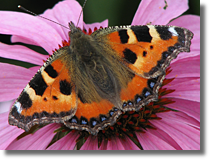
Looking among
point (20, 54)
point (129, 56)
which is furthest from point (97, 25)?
point (129, 56)

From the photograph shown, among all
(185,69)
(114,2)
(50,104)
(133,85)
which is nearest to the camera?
(50,104)

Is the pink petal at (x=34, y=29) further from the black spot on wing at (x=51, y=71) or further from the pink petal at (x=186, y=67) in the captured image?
the pink petal at (x=186, y=67)

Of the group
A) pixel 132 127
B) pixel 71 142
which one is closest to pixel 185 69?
pixel 132 127

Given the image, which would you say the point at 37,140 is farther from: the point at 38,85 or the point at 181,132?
the point at 181,132

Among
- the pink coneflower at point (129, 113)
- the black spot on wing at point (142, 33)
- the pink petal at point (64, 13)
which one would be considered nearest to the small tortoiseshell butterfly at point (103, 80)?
the black spot on wing at point (142, 33)

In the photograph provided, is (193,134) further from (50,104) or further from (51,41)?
(51,41)

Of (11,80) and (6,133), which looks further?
(11,80)
